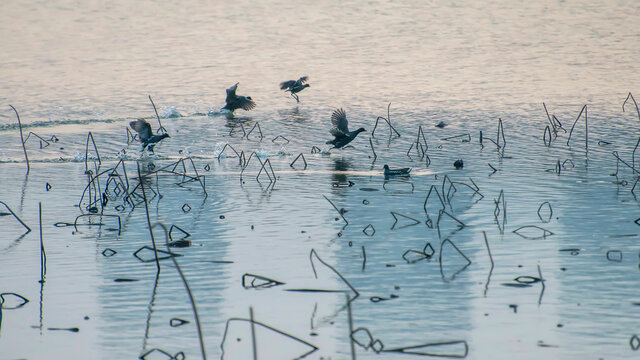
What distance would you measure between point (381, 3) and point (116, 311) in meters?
33.9

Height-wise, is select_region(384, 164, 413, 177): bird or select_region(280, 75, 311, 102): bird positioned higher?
select_region(280, 75, 311, 102): bird

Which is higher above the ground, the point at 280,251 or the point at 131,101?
the point at 131,101

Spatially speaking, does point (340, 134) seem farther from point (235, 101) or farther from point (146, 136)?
point (235, 101)

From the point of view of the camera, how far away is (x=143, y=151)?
1588cm

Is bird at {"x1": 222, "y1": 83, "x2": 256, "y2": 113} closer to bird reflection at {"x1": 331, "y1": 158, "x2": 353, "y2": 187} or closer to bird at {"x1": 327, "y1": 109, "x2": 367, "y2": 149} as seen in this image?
bird at {"x1": 327, "y1": 109, "x2": 367, "y2": 149}

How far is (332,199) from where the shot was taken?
12211 millimetres

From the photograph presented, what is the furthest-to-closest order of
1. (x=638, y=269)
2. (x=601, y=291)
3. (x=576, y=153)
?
(x=576, y=153) < (x=638, y=269) < (x=601, y=291)

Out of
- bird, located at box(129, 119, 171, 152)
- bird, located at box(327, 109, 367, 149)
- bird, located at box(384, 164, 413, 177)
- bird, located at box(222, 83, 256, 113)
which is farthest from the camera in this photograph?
bird, located at box(222, 83, 256, 113)

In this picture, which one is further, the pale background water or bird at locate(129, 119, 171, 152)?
bird at locate(129, 119, 171, 152)

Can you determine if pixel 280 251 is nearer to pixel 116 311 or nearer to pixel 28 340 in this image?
pixel 116 311

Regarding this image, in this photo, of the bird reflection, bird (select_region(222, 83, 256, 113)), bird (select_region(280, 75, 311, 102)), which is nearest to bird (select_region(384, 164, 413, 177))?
the bird reflection

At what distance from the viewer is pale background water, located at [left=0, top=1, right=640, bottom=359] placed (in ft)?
24.7

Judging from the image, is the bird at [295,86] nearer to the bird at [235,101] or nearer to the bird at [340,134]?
the bird at [235,101]

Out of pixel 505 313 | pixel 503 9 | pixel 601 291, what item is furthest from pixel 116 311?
pixel 503 9
